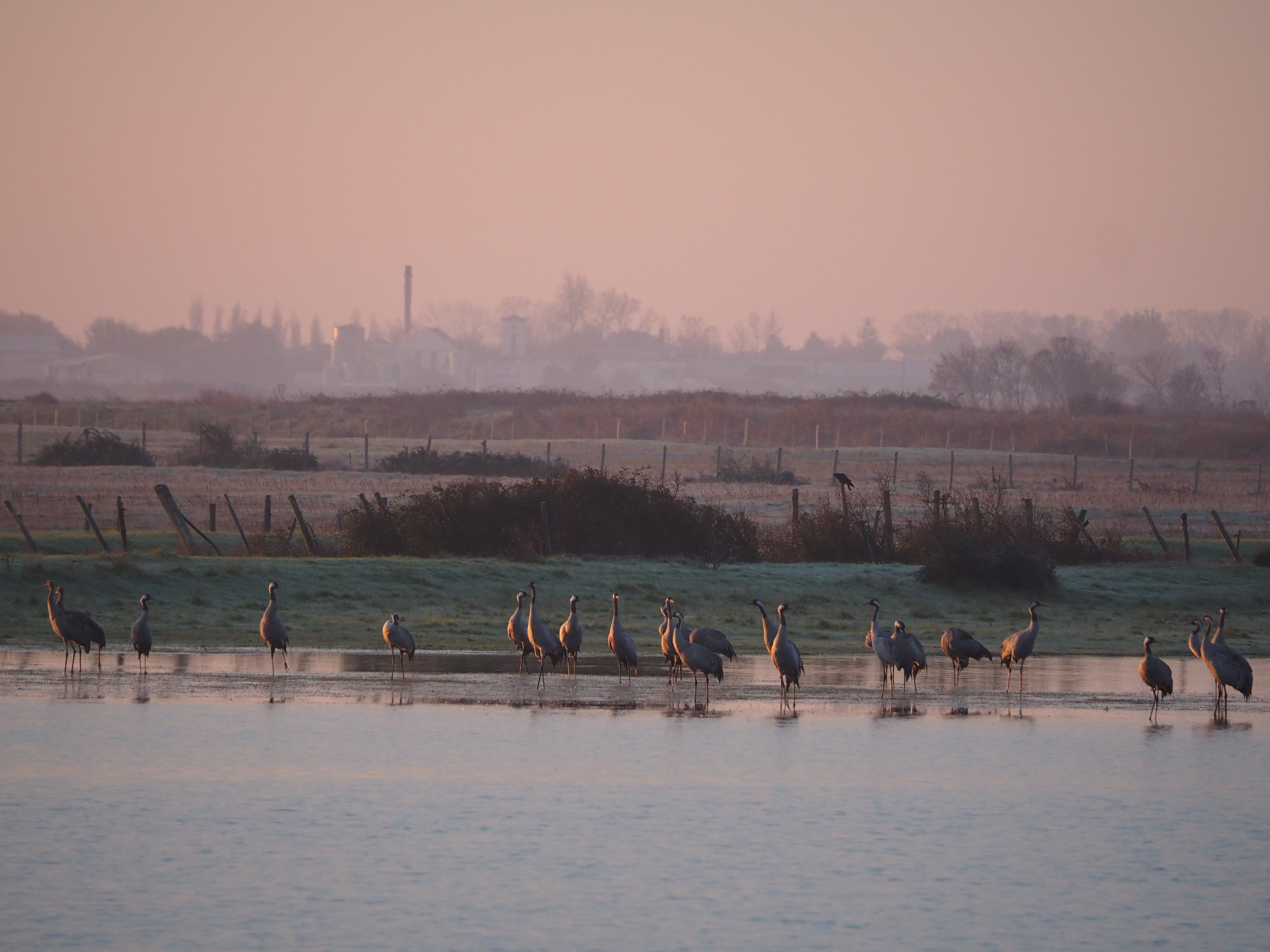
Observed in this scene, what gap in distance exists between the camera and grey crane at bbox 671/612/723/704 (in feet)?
61.5

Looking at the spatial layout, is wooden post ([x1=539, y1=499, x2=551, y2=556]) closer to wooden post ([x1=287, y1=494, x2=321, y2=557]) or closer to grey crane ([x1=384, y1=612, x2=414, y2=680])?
wooden post ([x1=287, y1=494, x2=321, y2=557])

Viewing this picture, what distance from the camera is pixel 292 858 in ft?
36.1

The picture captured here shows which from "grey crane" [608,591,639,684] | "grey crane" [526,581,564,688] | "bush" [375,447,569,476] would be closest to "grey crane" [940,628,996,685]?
"grey crane" [608,591,639,684]

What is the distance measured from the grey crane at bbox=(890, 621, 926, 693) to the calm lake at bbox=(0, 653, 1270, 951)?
1.78 meters

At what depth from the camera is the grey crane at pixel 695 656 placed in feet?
61.5

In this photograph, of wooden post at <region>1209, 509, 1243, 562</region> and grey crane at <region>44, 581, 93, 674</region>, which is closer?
grey crane at <region>44, 581, 93, 674</region>

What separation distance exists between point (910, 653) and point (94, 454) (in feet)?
149

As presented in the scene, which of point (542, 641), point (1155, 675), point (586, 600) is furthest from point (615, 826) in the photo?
point (586, 600)

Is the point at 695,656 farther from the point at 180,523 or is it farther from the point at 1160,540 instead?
the point at 1160,540

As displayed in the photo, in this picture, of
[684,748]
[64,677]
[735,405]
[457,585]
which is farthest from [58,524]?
[735,405]

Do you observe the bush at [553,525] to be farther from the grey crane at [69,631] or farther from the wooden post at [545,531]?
the grey crane at [69,631]

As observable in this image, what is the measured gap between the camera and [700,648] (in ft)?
61.8

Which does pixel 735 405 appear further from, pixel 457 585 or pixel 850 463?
pixel 457 585

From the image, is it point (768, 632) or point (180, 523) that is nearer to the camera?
point (768, 632)
